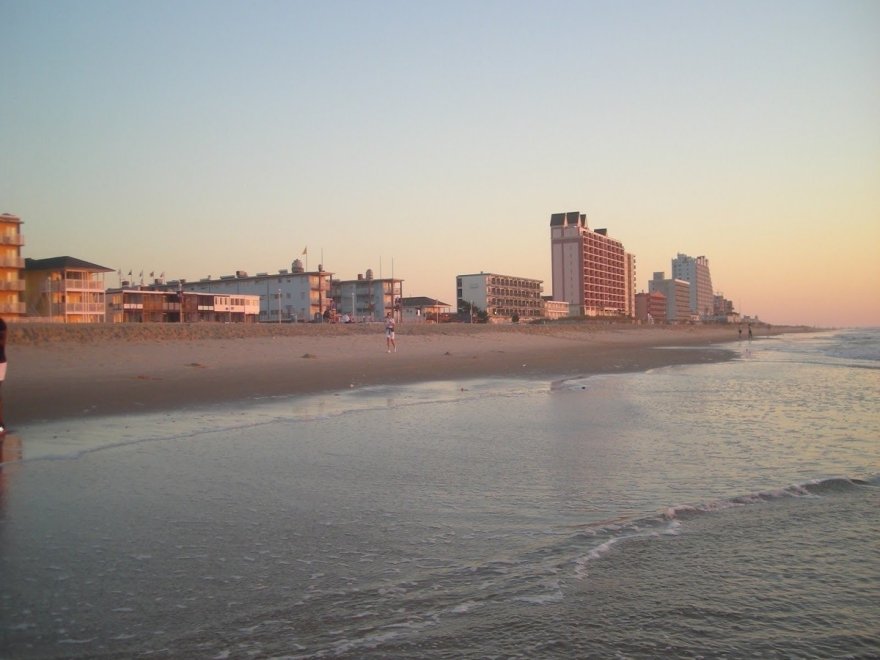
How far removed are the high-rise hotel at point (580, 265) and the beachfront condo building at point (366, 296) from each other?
6747 cm

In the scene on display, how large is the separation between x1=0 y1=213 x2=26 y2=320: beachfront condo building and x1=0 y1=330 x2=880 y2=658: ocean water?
4747 centimetres

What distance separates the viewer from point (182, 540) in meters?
5.30

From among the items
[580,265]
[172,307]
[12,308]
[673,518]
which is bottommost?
[673,518]

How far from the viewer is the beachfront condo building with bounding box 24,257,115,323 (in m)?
58.3

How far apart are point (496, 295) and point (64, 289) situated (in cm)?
9315

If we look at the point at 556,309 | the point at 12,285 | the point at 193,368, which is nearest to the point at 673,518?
the point at 193,368

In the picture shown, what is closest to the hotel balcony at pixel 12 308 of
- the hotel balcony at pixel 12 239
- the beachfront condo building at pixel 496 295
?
the hotel balcony at pixel 12 239

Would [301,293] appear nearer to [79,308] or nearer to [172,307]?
[172,307]

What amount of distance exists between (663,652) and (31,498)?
5.98 m

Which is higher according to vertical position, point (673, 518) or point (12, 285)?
point (12, 285)

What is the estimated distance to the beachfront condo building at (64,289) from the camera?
58.3 m

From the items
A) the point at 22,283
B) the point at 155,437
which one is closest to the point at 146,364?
the point at 155,437

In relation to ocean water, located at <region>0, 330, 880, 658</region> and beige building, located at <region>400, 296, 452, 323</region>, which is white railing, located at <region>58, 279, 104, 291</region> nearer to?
beige building, located at <region>400, 296, 452, 323</region>

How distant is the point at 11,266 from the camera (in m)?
51.0
